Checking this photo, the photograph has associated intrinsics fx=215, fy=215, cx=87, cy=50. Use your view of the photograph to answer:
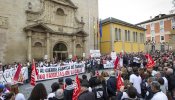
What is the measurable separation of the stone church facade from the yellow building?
174 inches

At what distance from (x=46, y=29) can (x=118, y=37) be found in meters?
17.7

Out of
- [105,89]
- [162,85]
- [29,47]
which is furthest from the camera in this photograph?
[29,47]

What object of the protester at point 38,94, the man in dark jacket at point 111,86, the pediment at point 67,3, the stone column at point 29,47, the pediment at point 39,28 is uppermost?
the pediment at point 67,3

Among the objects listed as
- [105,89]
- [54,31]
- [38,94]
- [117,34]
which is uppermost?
[117,34]

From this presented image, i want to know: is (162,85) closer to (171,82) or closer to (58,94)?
(171,82)

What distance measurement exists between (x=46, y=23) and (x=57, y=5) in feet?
12.3

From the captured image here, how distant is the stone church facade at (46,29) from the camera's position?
24125mm

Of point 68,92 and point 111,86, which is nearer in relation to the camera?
point 68,92

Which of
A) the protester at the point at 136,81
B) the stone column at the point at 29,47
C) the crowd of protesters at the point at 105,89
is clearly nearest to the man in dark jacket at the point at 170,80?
the crowd of protesters at the point at 105,89

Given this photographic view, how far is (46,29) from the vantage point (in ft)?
89.8

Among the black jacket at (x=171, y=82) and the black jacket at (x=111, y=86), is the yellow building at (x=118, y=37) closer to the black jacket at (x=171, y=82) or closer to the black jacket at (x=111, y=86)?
the black jacket at (x=171, y=82)

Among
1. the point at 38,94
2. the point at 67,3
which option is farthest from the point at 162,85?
the point at 67,3

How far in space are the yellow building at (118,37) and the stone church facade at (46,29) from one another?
4.41 meters

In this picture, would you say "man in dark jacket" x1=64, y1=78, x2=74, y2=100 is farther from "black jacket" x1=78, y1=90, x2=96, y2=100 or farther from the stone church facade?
→ the stone church facade
